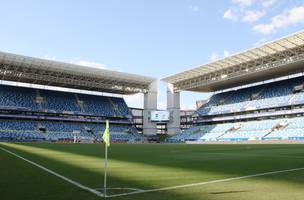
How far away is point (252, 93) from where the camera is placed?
86.9 meters

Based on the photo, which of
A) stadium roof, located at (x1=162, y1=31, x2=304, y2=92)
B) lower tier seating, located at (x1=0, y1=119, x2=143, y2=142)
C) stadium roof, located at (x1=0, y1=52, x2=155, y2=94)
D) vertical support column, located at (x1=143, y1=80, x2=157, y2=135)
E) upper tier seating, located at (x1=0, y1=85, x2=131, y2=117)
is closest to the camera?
stadium roof, located at (x1=162, y1=31, x2=304, y2=92)

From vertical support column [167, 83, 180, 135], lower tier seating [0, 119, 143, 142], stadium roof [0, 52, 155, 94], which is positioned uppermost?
stadium roof [0, 52, 155, 94]

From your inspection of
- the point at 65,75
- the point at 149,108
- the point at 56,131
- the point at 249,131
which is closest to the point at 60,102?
the point at 56,131

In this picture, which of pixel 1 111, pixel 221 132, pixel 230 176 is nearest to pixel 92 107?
pixel 1 111

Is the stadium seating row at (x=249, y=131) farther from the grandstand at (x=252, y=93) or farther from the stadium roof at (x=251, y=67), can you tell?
the stadium roof at (x=251, y=67)

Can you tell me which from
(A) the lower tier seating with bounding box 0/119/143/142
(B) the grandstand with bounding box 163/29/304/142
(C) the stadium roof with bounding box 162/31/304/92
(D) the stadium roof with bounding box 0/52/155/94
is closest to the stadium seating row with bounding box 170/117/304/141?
(B) the grandstand with bounding box 163/29/304/142

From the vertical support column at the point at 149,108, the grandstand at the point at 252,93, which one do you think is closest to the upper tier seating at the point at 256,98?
the grandstand at the point at 252,93

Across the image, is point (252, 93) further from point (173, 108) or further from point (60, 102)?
point (60, 102)

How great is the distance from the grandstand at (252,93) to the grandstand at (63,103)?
14338mm

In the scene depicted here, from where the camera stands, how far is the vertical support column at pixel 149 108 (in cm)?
10031

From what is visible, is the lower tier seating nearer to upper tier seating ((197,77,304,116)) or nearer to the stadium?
the stadium

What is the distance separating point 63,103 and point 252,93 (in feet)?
167

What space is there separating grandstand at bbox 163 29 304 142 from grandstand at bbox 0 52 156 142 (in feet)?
47.0

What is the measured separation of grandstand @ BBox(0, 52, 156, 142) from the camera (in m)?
77.8
